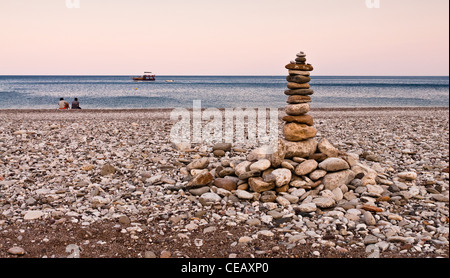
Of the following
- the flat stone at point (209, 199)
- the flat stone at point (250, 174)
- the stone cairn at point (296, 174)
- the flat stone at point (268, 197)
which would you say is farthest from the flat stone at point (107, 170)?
the flat stone at point (268, 197)

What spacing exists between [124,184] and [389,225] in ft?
21.0

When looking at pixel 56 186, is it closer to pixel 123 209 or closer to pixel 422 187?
pixel 123 209

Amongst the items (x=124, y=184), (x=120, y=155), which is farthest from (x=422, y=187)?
(x=120, y=155)

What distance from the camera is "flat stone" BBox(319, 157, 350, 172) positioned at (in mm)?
9109

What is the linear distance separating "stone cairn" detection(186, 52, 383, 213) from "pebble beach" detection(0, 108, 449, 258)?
10 cm

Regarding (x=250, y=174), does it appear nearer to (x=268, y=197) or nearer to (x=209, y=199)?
(x=268, y=197)

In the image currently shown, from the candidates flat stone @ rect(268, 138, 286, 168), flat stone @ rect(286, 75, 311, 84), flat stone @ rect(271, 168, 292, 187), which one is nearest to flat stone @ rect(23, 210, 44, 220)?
flat stone @ rect(271, 168, 292, 187)

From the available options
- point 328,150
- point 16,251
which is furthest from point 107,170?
point 328,150

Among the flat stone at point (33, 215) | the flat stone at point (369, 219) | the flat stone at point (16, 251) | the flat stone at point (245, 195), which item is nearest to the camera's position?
the flat stone at point (16, 251)

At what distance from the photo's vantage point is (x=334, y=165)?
358 inches

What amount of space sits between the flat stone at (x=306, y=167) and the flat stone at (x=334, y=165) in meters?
0.20

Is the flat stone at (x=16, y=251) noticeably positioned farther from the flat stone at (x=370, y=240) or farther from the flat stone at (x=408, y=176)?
the flat stone at (x=408, y=176)

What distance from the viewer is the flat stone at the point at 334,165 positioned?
911cm

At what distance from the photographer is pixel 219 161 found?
11.6 metres
